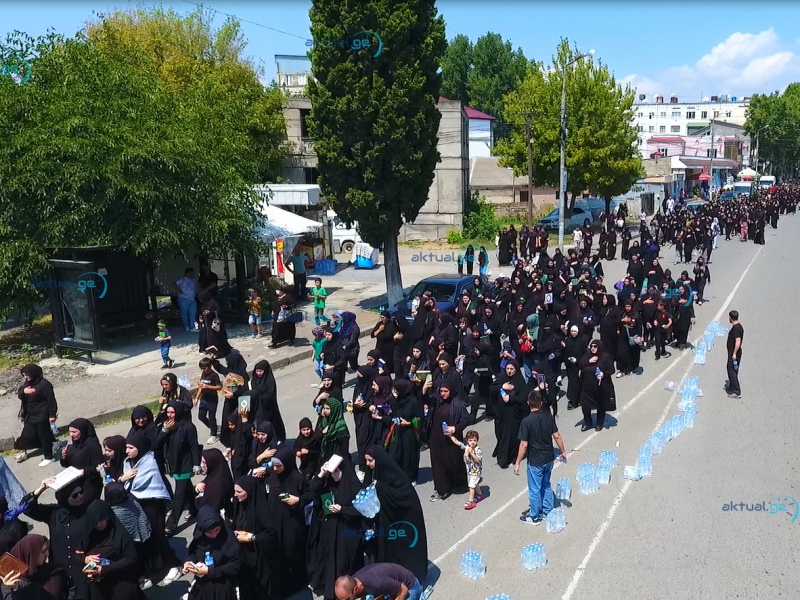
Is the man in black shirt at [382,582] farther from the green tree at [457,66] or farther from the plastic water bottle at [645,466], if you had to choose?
the green tree at [457,66]

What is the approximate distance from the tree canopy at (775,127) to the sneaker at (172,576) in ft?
302

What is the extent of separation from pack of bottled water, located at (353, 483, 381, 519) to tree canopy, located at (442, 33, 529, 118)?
71.6 m

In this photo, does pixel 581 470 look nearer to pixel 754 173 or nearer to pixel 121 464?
pixel 121 464

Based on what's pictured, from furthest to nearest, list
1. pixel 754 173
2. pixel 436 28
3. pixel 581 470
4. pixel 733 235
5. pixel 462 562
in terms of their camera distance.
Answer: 1. pixel 754 173
2. pixel 733 235
3. pixel 436 28
4. pixel 581 470
5. pixel 462 562

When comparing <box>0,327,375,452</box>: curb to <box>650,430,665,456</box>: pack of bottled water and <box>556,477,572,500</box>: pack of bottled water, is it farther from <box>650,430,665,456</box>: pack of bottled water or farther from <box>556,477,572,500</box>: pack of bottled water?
<box>650,430,665,456</box>: pack of bottled water

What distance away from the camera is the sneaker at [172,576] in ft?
19.8

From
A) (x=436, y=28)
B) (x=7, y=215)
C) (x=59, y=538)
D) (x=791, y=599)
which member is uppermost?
(x=436, y=28)

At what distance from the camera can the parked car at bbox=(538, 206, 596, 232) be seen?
38000 millimetres

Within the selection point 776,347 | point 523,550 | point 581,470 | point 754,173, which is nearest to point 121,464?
point 523,550

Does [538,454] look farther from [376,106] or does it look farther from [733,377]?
[376,106]

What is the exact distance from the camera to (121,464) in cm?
647

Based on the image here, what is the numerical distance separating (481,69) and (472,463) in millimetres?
74910

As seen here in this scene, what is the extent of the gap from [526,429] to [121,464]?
388cm

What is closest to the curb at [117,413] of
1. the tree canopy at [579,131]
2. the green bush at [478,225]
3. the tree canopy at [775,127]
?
the green bush at [478,225]
